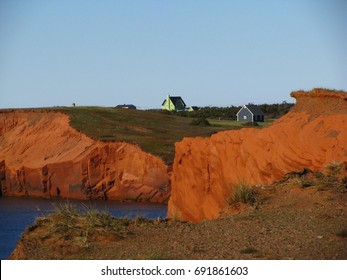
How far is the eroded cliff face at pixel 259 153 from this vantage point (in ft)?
62.1

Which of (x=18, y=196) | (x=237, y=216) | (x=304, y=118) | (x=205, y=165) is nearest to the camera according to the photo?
(x=237, y=216)

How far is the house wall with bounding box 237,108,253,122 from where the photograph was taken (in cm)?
8879

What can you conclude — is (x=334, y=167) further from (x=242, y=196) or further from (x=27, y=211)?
(x=27, y=211)

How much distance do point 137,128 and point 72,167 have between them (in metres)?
13.0

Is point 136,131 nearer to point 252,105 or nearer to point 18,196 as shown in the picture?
point 18,196

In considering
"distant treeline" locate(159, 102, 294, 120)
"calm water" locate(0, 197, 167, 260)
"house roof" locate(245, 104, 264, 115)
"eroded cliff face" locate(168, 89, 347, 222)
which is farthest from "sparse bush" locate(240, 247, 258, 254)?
"distant treeline" locate(159, 102, 294, 120)

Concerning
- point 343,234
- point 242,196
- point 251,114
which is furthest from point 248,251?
point 251,114

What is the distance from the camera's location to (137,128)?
67750 mm

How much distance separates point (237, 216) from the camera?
12.7 meters

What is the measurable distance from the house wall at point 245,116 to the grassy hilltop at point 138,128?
10267mm

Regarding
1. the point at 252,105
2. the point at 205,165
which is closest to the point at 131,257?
the point at 205,165

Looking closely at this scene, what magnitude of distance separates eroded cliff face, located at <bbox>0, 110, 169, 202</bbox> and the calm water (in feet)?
6.11

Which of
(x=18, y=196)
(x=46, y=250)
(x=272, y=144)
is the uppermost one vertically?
(x=272, y=144)
